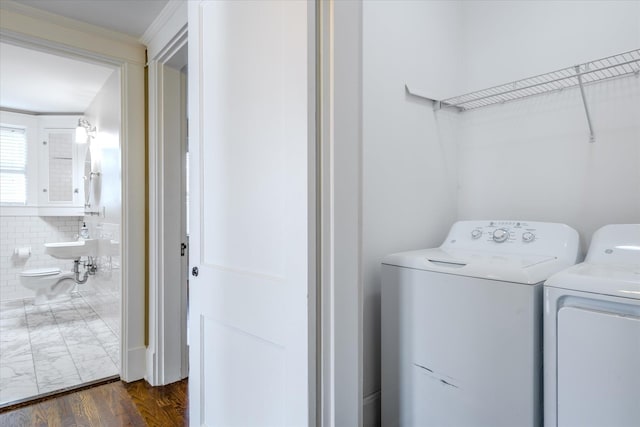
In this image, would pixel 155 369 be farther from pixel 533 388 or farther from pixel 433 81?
pixel 433 81

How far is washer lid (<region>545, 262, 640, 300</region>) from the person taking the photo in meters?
0.97

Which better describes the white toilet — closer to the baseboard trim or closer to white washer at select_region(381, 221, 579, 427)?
the baseboard trim

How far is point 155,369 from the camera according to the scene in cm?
229

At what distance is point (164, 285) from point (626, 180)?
250 cm

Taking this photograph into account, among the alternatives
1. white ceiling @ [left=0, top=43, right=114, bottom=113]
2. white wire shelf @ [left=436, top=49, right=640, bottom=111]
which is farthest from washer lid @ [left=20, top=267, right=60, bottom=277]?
white wire shelf @ [left=436, top=49, right=640, bottom=111]

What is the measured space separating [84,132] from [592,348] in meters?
4.35

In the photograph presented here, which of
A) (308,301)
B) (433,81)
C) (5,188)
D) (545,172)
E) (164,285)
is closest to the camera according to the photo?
(308,301)

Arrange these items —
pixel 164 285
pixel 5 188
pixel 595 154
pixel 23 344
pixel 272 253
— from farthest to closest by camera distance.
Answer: pixel 5 188 < pixel 23 344 < pixel 164 285 < pixel 595 154 < pixel 272 253

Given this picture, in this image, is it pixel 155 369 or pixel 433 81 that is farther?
pixel 155 369

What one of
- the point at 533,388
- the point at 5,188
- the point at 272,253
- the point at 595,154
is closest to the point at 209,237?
the point at 272,253

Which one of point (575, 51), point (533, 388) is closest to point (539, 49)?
point (575, 51)

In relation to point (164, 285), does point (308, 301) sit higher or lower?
higher

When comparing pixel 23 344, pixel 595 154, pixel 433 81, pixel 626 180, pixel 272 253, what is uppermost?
pixel 433 81

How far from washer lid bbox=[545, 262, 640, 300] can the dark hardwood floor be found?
1.89 m
